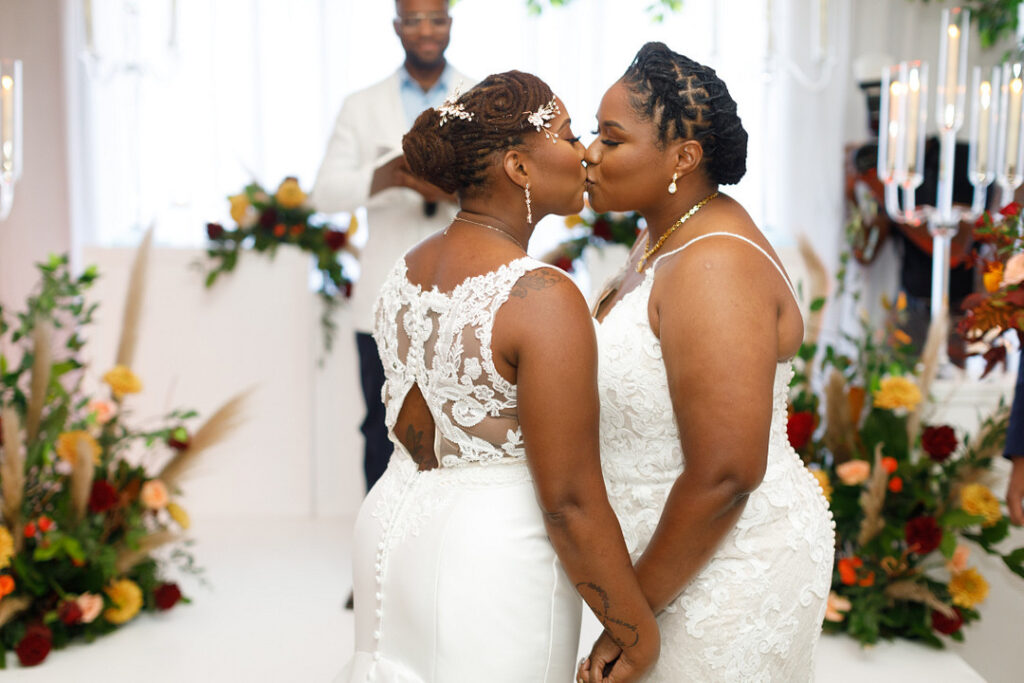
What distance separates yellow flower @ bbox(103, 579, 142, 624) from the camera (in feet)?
10.5

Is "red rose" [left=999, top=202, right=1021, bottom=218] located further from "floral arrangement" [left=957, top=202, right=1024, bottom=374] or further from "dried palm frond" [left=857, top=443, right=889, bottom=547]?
"dried palm frond" [left=857, top=443, right=889, bottom=547]

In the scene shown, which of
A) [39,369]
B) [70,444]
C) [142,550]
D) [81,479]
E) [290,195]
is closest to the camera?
[39,369]

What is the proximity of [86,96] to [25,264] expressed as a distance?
1.14 m

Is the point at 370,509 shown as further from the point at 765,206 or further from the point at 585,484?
the point at 765,206

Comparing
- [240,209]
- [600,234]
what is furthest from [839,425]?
[240,209]

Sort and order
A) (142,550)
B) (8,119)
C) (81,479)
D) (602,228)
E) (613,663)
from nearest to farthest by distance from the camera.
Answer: (613,663)
(8,119)
(81,479)
(142,550)
(602,228)

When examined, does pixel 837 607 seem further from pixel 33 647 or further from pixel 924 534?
pixel 33 647

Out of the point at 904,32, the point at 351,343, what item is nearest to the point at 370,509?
the point at 351,343

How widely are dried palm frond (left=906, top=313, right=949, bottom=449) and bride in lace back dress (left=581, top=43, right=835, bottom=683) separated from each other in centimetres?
146

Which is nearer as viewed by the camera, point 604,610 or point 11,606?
point 604,610

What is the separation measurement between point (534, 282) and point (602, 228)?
9.48ft

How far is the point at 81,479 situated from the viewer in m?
2.95

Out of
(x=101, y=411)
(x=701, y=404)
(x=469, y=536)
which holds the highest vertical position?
(x=701, y=404)

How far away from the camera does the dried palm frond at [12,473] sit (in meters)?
2.78
